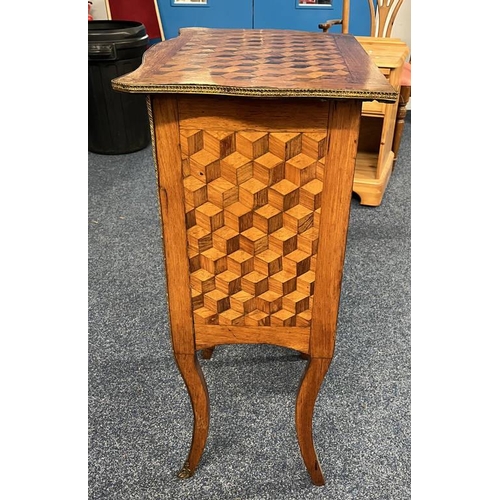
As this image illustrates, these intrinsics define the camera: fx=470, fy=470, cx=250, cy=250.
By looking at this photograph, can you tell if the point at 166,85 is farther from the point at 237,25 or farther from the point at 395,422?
the point at 237,25

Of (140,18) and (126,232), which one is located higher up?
(140,18)

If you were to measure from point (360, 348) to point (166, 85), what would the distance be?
1148 mm

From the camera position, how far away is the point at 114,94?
9.18 ft

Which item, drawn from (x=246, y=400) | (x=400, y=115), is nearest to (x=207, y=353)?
(x=246, y=400)

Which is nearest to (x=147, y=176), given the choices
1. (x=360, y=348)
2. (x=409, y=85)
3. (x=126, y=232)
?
(x=126, y=232)

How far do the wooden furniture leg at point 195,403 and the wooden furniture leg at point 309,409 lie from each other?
22 centimetres

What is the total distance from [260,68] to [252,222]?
276 millimetres

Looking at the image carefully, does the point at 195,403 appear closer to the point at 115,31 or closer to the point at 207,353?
the point at 207,353

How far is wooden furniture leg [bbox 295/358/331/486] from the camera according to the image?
3.29 ft

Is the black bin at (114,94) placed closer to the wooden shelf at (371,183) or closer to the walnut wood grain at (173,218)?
the wooden shelf at (371,183)

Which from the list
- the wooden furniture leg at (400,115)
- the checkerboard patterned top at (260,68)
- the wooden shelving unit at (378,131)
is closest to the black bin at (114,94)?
the wooden shelving unit at (378,131)

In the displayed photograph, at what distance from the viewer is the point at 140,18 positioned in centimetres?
327

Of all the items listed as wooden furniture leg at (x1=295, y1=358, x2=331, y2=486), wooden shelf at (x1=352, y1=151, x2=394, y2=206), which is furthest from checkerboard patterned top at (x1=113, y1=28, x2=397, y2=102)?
wooden shelf at (x1=352, y1=151, x2=394, y2=206)

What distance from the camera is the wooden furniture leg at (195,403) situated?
1.02 meters
